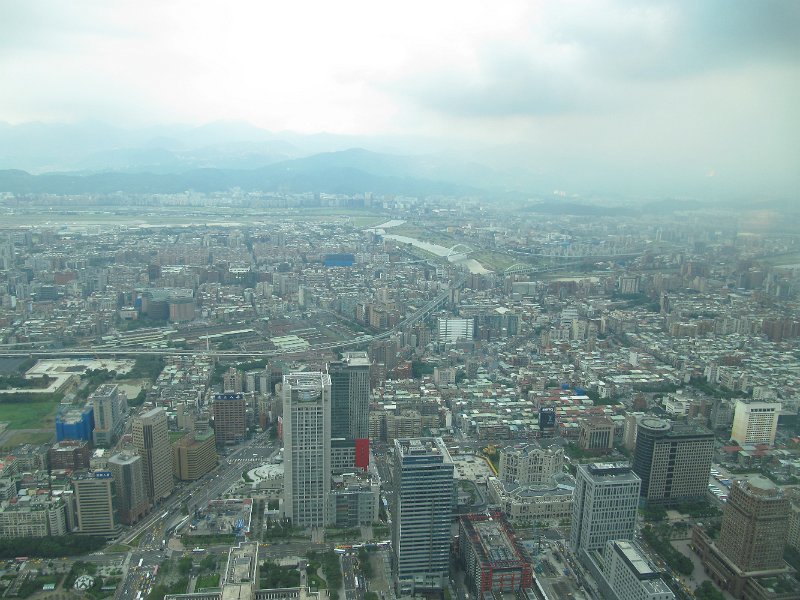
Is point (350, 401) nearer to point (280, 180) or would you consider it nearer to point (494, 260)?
point (494, 260)

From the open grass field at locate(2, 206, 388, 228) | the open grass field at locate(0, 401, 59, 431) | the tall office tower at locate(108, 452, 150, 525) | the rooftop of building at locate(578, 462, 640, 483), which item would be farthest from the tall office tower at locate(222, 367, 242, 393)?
the open grass field at locate(2, 206, 388, 228)

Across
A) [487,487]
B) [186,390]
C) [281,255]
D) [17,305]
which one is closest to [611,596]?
[487,487]

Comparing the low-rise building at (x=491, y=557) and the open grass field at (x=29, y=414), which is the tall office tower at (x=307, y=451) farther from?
the open grass field at (x=29, y=414)

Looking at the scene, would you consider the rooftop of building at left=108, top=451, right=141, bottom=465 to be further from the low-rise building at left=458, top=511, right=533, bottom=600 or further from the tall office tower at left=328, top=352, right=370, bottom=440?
the low-rise building at left=458, top=511, right=533, bottom=600

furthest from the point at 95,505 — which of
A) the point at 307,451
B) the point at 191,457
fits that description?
the point at 307,451

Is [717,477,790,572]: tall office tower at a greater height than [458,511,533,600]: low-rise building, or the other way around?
[717,477,790,572]: tall office tower

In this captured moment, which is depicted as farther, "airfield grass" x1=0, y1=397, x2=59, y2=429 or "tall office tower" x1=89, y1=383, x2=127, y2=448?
"airfield grass" x1=0, y1=397, x2=59, y2=429

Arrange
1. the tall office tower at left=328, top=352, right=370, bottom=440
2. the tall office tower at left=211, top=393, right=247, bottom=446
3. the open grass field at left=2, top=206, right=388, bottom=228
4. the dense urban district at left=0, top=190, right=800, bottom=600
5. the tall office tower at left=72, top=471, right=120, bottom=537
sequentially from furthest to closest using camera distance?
the open grass field at left=2, top=206, right=388, bottom=228
the tall office tower at left=211, top=393, right=247, bottom=446
the tall office tower at left=328, top=352, right=370, bottom=440
the tall office tower at left=72, top=471, right=120, bottom=537
the dense urban district at left=0, top=190, right=800, bottom=600
